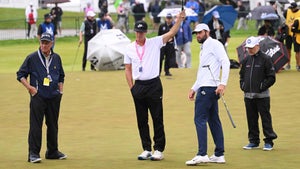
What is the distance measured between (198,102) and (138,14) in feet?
117

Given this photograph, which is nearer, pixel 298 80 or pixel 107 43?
pixel 298 80

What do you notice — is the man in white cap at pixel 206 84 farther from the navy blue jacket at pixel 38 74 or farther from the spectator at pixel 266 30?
the spectator at pixel 266 30

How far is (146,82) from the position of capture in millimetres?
13359

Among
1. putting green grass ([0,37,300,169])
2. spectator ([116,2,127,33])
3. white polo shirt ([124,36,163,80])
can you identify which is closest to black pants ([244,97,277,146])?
putting green grass ([0,37,300,169])

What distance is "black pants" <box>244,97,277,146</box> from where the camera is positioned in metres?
14.2

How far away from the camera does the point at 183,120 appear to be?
18.2 m

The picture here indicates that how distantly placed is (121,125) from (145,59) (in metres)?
4.55

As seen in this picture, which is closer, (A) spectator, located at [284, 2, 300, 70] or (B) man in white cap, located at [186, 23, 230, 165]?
(B) man in white cap, located at [186, 23, 230, 165]

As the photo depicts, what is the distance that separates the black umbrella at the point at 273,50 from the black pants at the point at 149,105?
1140 cm

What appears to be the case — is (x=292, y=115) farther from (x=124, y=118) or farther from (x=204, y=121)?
(x=204, y=121)

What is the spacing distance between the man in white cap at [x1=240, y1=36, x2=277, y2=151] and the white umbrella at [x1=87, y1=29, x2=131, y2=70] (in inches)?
535

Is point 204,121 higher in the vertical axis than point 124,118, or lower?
higher

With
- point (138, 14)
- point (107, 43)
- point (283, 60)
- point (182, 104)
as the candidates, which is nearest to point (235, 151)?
point (182, 104)

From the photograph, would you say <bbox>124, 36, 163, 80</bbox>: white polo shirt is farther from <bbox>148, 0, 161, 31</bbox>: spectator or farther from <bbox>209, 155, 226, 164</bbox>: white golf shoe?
<bbox>148, 0, 161, 31</bbox>: spectator
